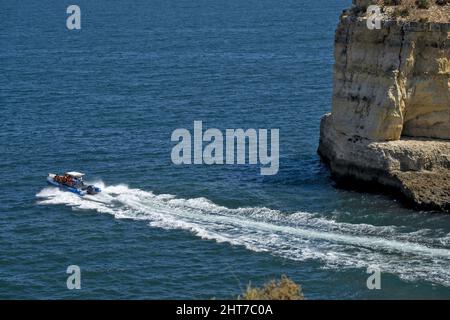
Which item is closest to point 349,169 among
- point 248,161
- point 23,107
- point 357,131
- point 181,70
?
point 357,131

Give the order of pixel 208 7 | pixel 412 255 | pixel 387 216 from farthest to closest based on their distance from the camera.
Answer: pixel 208 7, pixel 387 216, pixel 412 255

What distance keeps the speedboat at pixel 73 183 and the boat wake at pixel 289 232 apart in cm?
45

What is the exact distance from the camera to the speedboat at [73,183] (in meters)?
74.6

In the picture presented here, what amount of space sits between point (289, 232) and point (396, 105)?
492 inches

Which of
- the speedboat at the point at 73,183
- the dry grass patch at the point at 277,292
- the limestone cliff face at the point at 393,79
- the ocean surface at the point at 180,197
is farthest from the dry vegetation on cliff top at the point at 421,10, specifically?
the dry grass patch at the point at 277,292

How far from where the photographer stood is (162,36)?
480ft

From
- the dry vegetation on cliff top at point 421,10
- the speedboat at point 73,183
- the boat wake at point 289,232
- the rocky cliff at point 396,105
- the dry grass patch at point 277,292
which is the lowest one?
the boat wake at point 289,232

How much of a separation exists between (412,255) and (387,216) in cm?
694

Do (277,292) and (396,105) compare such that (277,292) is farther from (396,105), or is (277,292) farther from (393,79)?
(396,105)

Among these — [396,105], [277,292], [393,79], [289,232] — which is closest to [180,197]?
[289,232]

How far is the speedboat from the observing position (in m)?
74.6

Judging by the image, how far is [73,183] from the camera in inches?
2965

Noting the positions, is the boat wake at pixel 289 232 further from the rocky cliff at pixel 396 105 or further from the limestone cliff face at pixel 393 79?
the limestone cliff face at pixel 393 79
